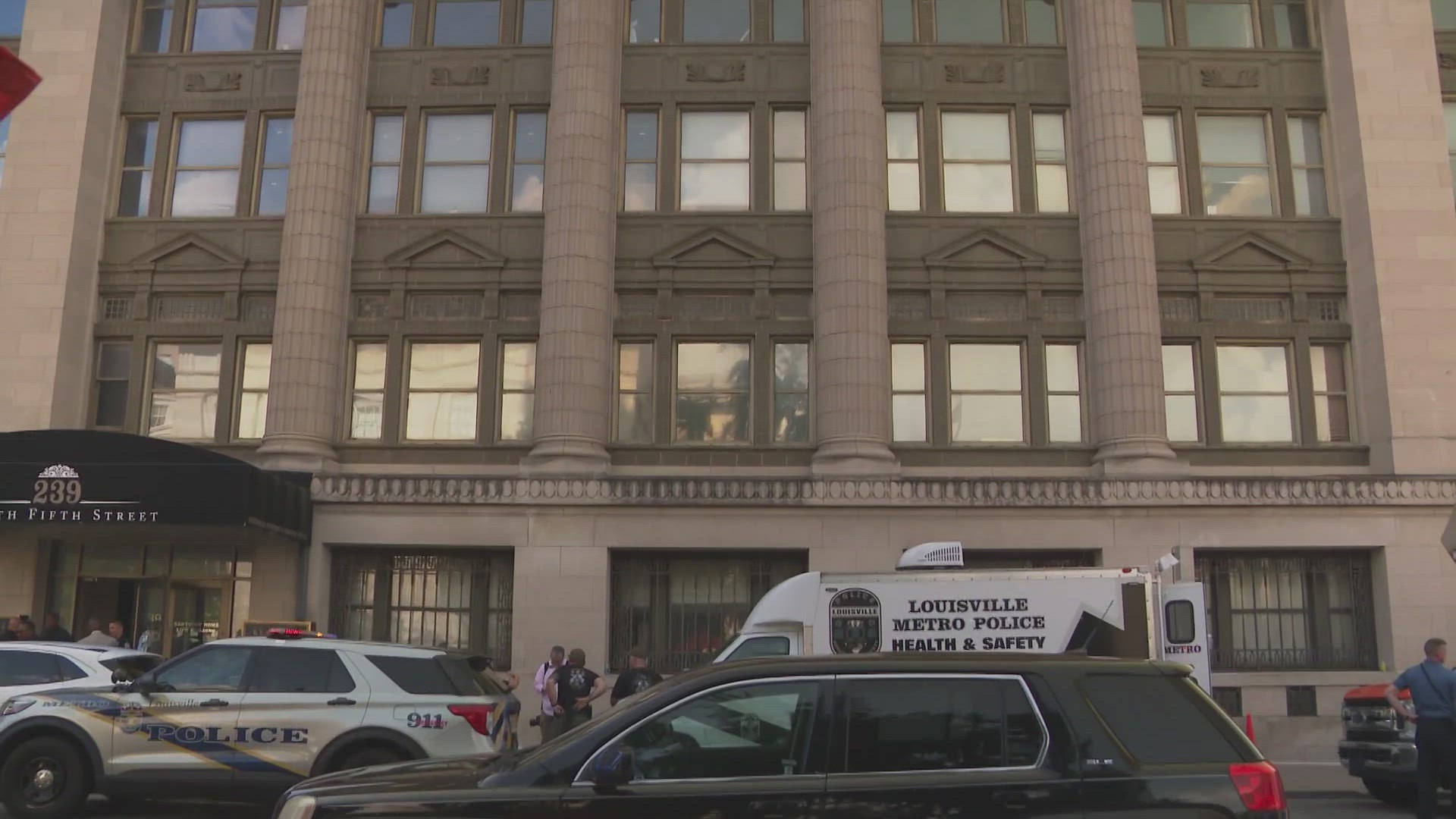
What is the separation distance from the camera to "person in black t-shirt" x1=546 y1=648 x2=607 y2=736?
1466cm

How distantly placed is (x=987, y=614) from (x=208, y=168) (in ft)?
56.4

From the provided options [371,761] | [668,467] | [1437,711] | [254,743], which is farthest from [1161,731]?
[668,467]

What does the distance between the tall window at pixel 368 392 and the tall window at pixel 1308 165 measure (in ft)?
56.2

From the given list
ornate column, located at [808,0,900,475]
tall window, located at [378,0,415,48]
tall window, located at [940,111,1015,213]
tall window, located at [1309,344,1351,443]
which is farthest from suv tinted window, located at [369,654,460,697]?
tall window, located at [1309,344,1351,443]

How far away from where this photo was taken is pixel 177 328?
21.8 meters

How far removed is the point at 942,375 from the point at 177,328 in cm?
1398

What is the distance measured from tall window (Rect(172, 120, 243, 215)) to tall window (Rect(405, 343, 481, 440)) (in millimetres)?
4723

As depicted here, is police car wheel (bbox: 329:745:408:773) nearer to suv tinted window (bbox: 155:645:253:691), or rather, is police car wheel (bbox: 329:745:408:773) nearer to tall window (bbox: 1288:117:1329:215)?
suv tinted window (bbox: 155:645:253:691)

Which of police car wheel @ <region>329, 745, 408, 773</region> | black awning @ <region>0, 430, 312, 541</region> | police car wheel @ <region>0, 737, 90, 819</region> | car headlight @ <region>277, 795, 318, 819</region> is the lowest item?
police car wheel @ <region>0, 737, 90, 819</region>

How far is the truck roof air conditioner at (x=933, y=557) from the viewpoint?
48.6 ft

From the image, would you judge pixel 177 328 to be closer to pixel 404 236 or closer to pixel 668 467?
pixel 404 236

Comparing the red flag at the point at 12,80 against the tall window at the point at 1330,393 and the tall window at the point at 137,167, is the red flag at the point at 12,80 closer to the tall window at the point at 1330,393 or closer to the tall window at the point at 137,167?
the tall window at the point at 137,167

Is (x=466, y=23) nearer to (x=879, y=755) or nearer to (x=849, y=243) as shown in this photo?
(x=849, y=243)

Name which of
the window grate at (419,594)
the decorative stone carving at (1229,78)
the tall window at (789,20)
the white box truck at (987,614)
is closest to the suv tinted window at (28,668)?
the white box truck at (987,614)
